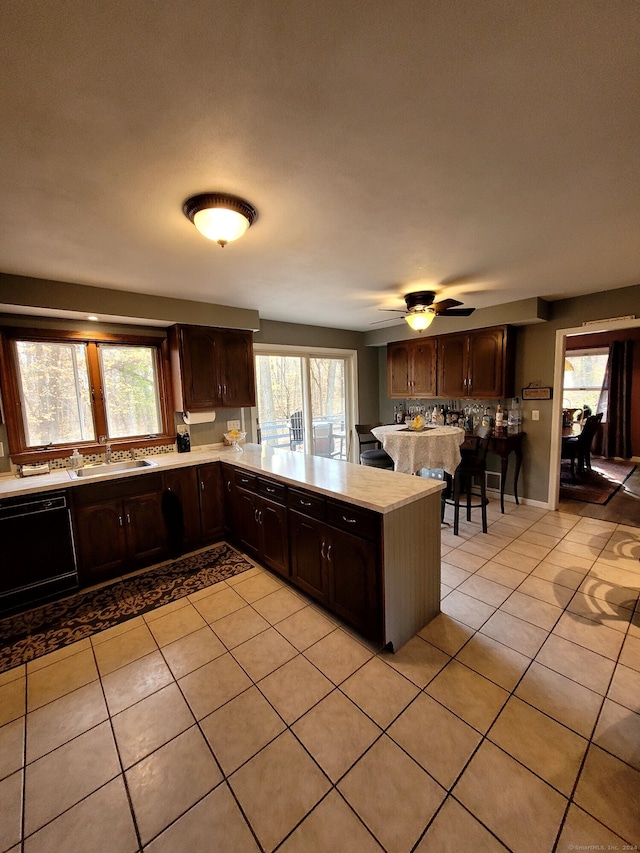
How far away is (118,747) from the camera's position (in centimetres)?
154

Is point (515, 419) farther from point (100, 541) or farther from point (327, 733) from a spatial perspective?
point (100, 541)

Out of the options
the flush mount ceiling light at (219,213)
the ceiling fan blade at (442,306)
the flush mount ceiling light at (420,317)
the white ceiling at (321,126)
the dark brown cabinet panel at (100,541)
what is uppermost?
the white ceiling at (321,126)

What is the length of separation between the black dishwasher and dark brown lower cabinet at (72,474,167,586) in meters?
0.09

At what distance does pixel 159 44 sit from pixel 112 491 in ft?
9.26

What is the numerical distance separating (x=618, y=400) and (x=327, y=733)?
791 centimetres

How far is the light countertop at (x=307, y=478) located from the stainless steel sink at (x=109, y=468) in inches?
2.8

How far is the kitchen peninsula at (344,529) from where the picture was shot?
6.48 ft

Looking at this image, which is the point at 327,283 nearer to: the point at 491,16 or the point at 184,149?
the point at 184,149

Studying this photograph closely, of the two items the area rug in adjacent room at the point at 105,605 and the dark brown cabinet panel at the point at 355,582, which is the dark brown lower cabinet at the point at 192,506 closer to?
the area rug in adjacent room at the point at 105,605

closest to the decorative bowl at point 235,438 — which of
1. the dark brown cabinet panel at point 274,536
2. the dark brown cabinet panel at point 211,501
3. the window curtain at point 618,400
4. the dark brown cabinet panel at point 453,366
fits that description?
the dark brown cabinet panel at point 211,501

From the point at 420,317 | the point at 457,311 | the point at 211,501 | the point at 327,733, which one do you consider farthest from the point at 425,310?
the point at 327,733

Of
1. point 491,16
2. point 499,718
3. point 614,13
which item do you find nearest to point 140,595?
point 499,718

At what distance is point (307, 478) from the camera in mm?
2490

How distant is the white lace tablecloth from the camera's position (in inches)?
143
